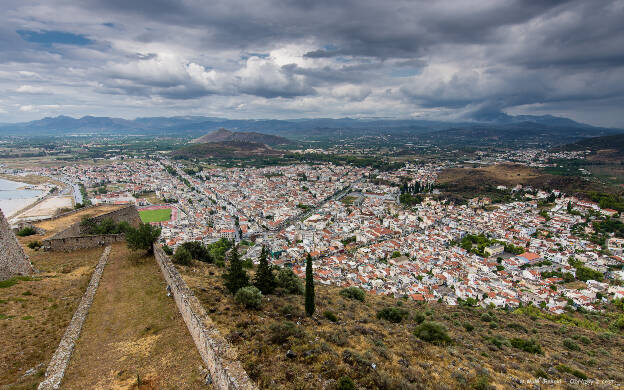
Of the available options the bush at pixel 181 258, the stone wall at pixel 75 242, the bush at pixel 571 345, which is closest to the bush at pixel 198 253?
the bush at pixel 181 258

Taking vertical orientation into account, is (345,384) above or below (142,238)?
below

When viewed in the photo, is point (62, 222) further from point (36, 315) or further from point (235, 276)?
point (235, 276)

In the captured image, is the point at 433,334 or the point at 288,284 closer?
the point at 433,334

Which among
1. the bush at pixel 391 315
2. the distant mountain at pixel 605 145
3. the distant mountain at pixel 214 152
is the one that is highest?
the distant mountain at pixel 605 145

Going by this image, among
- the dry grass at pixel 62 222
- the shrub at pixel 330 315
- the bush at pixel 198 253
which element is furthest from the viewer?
the dry grass at pixel 62 222

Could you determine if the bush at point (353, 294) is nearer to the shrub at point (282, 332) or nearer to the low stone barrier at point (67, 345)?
the shrub at point (282, 332)

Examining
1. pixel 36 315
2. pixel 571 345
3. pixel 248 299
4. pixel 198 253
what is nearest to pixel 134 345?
pixel 248 299

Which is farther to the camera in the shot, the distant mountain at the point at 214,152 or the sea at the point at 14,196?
the distant mountain at the point at 214,152
